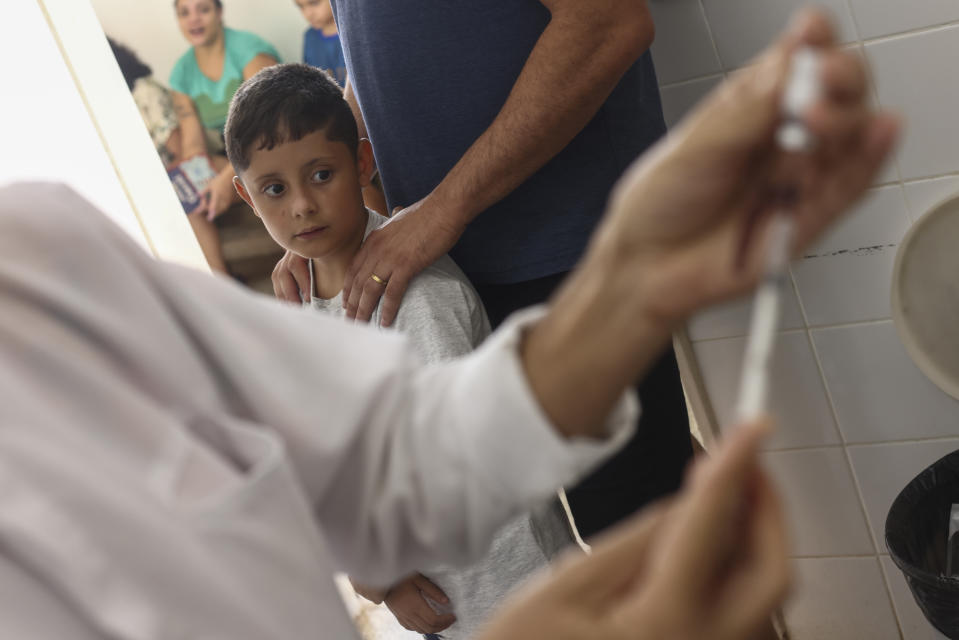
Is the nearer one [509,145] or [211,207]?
[509,145]

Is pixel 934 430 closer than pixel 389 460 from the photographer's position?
No

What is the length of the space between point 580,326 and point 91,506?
37 cm

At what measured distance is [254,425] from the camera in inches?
29.8

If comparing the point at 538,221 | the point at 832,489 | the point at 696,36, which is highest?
the point at 696,36

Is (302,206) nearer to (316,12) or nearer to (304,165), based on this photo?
(304,165)

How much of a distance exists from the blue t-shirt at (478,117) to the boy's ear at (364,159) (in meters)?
0.05

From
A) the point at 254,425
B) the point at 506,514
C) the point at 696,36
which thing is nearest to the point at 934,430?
the point at 696,36

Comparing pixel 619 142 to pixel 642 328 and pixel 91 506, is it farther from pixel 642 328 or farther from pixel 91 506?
pixel 91 506

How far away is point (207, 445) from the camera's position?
2.39ft

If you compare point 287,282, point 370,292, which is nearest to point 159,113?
point 287,282

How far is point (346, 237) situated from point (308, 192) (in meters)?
0.09

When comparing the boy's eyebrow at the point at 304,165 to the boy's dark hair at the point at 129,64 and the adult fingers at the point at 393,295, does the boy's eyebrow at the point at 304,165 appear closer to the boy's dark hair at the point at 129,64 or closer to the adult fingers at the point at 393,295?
the adult fingers at the point at 393,295

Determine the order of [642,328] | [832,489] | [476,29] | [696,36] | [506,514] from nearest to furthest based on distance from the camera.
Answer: [642,328] → [506,514] → [476,29] → [696,36] → [832,489]

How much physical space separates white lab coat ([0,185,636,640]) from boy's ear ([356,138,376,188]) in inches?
29.4
